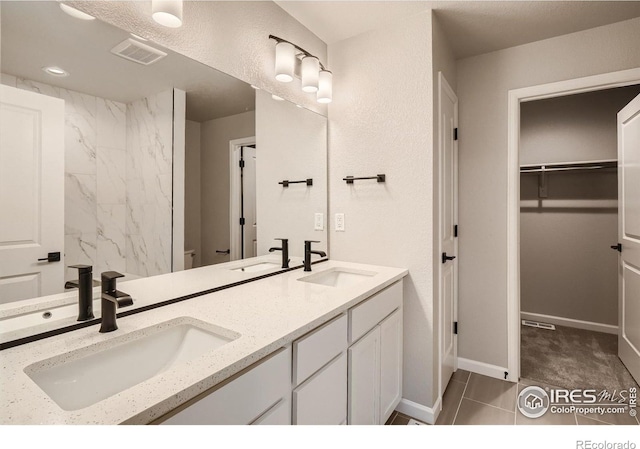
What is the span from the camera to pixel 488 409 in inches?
79.5

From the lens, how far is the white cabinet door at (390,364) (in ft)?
5.52

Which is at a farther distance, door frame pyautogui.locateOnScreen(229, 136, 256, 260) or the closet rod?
the closet rod

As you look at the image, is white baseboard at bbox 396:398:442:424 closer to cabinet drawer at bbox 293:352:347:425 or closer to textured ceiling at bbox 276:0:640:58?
cabinet drawer at bbox 293:352:347:425

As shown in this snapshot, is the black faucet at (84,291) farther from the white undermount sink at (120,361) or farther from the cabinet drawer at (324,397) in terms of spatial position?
the cabinet drawer at (324,397)

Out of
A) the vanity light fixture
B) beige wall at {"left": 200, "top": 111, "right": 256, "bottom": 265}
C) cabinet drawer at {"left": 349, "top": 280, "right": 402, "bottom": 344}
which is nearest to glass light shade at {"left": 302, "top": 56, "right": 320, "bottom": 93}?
the vanity light fixture

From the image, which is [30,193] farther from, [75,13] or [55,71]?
[75,13]

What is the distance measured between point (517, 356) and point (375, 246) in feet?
4.47

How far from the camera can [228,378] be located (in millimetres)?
833

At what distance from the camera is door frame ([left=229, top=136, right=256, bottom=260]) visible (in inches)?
65.6

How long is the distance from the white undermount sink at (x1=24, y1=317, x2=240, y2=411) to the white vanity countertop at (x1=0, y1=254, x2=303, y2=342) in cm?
17

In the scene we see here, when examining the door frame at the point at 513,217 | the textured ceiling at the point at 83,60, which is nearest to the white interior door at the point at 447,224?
the door frame at the point at 513,217

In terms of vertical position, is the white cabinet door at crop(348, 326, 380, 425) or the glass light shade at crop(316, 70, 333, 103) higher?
the glass light shade at crop(316, 70, 333, 103)

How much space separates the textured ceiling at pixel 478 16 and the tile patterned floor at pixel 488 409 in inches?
94.3

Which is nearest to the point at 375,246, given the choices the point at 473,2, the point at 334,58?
the point at 334,58
